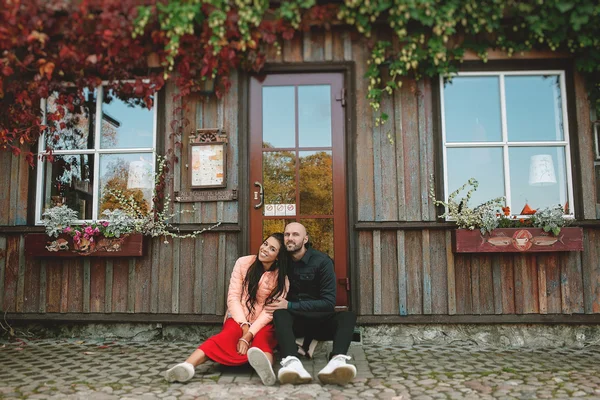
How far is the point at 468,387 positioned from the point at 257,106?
318 cm

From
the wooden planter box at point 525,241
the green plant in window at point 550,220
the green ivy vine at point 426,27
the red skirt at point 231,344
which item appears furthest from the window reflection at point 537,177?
the red skirt at point 231,344

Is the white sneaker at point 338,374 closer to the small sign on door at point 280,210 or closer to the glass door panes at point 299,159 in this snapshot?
the glass door panes at point 299,159

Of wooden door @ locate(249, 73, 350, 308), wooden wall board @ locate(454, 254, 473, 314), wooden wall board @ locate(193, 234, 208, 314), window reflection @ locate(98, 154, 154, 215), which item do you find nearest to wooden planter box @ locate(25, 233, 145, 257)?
window reflection @ locate(98, 154, 154, 215)

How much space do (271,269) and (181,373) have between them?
1152 mm

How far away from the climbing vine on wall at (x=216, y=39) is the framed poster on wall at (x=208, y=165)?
543 millimetres

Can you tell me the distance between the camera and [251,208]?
4875 mm

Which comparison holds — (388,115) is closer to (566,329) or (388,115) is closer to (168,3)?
(168,3)

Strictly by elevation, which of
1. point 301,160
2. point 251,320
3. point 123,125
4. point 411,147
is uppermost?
point 123,125

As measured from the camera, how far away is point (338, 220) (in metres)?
4.84

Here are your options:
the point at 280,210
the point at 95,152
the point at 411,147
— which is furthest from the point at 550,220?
the point at 95,152

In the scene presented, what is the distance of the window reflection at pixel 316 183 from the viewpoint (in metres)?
4.87

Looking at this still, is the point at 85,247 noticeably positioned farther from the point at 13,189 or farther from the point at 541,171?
the point at 541,171

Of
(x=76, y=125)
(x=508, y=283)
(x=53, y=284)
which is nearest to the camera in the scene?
(x=508, y=283)

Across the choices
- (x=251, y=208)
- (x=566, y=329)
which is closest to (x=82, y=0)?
(x=251, y=208)
